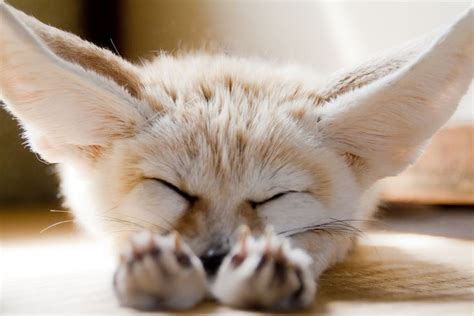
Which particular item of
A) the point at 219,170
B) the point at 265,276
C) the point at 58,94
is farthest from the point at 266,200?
the point at 58,94

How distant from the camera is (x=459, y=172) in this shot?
2.91 metres

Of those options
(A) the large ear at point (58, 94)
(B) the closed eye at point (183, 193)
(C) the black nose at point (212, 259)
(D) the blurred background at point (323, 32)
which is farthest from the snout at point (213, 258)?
(D) the blurred background at point (323, 32)

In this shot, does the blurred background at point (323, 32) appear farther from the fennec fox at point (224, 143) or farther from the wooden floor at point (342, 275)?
the fennec fox at point (224, 143)

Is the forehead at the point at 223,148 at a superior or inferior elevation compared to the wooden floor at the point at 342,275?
superior

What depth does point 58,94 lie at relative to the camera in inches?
54.9

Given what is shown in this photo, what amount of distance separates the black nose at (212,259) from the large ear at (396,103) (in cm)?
42

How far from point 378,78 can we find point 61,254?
104 centimetres

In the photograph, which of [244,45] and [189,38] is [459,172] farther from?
[189,38]

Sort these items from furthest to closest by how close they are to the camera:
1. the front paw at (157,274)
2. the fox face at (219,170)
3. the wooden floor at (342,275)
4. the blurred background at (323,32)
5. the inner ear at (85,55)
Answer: the blurred background at (323,32) → the inner ear at (85,55) → the fox face at (219,170) → the wooden floor at (342,275) → the front paw at (157,274)

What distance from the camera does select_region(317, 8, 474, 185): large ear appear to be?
1.37 metres

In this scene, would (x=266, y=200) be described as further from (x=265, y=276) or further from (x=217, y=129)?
(x=265, y=276)

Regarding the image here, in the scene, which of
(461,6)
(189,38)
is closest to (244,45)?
(189,38)

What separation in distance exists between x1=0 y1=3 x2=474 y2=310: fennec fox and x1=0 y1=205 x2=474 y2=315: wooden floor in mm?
83

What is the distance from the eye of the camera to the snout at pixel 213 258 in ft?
3.96
